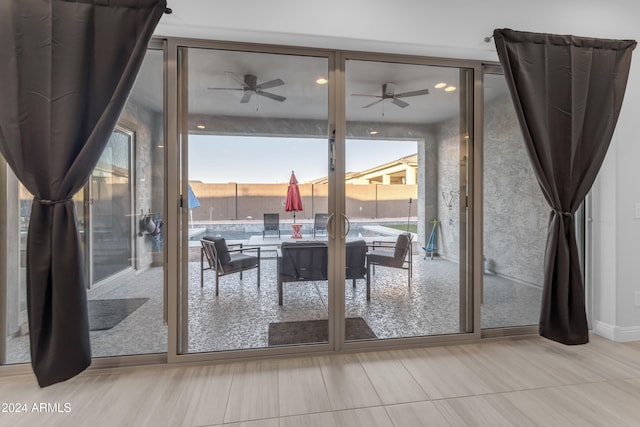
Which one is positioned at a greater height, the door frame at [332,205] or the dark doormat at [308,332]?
the door frame at [332,205]

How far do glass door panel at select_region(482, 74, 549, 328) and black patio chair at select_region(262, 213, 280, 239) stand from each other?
1730 mm

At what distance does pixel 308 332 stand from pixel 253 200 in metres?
1.11

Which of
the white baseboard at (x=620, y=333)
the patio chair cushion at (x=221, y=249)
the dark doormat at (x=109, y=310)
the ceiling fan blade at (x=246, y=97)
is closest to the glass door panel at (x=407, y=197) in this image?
the ceiling fan blade at (x=246, y=97)

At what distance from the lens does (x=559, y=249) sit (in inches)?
88.1

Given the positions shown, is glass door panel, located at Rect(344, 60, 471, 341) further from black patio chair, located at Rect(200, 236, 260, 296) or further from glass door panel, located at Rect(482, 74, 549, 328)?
black patio chair, located at Rect(200, 236, 260, 296)

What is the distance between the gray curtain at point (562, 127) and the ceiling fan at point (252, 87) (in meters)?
1.66

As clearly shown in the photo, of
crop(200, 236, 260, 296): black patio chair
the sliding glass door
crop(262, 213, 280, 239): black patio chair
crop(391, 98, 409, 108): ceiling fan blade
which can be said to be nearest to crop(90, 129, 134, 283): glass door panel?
the sliding glass door

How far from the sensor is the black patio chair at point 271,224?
7.50ft

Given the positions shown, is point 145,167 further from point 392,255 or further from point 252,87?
point 392,255

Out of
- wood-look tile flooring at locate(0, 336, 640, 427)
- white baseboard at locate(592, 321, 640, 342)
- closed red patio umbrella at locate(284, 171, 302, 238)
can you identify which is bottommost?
wood-look tile flooring at locate(0, 336, 640, 427)

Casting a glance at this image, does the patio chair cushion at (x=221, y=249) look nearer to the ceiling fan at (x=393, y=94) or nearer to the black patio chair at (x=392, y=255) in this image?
the black patio chair at (x=392, y=255)

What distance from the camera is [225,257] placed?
229 cm

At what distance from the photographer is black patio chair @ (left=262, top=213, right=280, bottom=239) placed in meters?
2.29

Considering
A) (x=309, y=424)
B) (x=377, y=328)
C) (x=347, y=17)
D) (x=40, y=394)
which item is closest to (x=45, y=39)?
(x=347, y=17)
